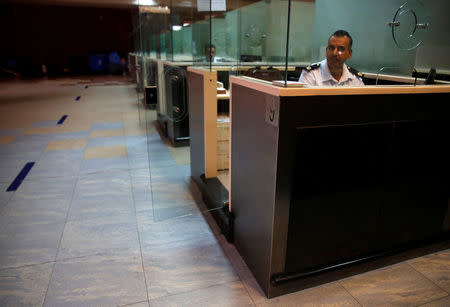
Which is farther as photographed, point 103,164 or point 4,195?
point 103,164

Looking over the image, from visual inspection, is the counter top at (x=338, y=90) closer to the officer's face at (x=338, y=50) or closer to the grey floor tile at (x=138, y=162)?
the officer's face at (x=338, y=50)

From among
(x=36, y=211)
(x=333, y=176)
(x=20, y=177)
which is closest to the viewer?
(x=333, y=176)

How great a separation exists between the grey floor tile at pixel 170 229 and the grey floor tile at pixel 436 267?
4.29 ft

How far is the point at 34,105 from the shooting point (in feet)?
23.4

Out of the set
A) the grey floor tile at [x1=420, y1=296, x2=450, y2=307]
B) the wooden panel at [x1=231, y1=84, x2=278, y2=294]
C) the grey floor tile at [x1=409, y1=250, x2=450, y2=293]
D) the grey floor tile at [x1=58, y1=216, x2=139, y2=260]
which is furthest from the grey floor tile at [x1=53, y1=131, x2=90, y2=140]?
the grey floor tile at [x1=420, y1=296, x2=450, y2=307]

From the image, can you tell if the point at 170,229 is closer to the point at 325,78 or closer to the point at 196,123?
the point at 196,123

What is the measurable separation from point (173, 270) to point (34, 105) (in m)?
6.84

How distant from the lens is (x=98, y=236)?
7.24ft

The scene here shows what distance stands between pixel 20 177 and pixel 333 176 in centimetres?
306

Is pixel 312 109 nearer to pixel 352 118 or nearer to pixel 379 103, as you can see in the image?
pixel 352 118

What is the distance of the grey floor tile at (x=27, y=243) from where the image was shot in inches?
77.1

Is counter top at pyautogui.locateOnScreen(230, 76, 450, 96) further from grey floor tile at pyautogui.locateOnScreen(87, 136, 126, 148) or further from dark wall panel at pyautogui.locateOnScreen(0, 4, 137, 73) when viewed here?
dark wall panel at pyautogui.locateOnScreen(0, 4, 137, 73)

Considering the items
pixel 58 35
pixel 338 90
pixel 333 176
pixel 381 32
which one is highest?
pixel 58 35

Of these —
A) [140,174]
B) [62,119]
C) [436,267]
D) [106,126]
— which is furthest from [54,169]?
[436,267]
